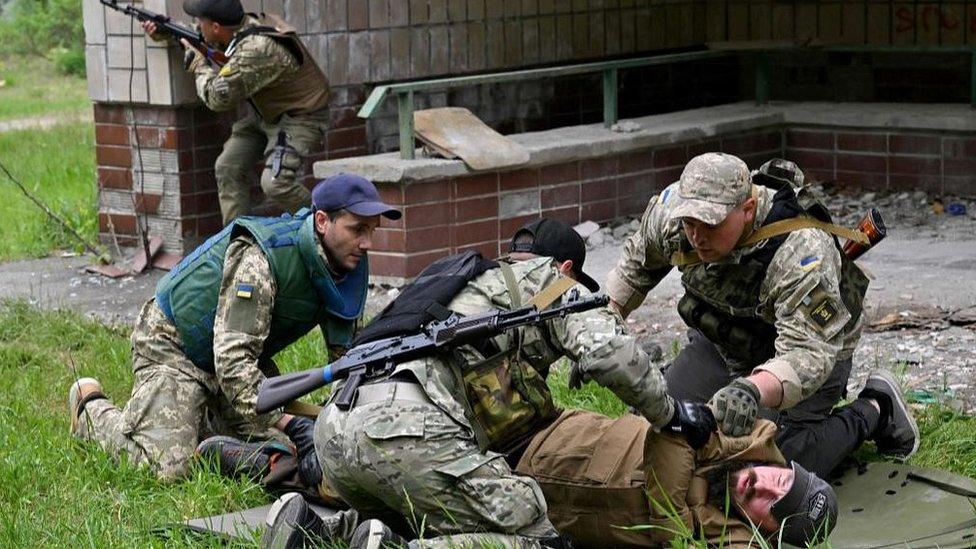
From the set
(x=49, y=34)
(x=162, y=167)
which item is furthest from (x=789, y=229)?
(x=49, y=34)

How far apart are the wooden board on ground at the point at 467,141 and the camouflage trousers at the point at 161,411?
3.02m

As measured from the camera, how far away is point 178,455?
18.1ft

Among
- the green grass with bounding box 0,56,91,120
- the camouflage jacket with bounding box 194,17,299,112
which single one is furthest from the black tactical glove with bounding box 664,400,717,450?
the green grass with bounding box 0,56,91,120

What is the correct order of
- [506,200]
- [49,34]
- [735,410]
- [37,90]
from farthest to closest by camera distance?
[49,34]
[37,90]
[506,200]
[735,410]

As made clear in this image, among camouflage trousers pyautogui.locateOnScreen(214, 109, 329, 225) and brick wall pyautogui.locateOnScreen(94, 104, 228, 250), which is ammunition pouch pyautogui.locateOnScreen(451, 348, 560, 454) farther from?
brick wall pyautogui.locateOnScreen(94, 104, 228, 250)

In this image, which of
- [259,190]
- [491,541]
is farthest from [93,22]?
[491,541]

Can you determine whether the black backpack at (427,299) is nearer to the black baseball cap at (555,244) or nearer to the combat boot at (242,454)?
the black baseball cap at (555,244)

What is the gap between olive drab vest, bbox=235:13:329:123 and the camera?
848 centimetres

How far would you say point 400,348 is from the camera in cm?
448

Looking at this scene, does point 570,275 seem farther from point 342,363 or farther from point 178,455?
point 178,455

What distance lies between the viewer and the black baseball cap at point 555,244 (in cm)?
481

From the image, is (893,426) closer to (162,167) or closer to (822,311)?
(822,311)

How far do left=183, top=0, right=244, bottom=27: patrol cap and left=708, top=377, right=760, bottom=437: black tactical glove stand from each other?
4528 mm

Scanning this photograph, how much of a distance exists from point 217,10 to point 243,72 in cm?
35
